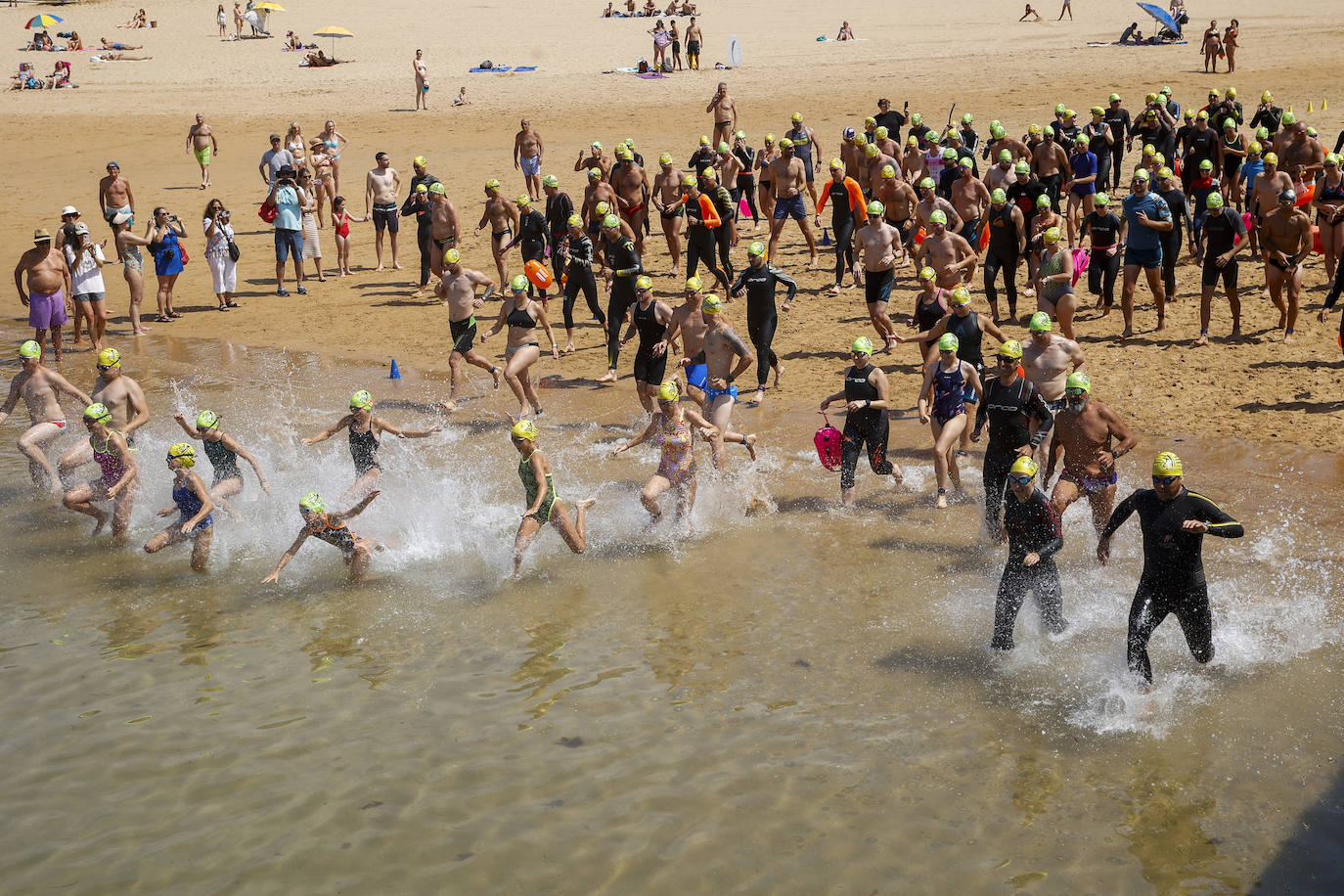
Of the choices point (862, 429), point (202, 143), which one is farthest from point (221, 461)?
point (202, 143)

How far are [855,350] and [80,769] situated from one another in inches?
250

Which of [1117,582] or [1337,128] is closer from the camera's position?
[1117,582]

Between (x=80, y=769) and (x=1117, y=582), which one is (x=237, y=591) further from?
(x=1117, y=582)

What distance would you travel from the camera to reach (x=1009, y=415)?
9453mm

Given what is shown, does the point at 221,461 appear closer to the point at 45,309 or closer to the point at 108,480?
the point at 108,480

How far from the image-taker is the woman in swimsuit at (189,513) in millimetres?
9703

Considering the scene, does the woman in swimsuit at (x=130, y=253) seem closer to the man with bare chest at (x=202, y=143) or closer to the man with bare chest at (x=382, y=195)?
the man with bare chest at (x=382, y=195)

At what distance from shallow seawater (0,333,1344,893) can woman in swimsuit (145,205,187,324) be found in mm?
6362

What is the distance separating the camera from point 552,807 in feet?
22.3

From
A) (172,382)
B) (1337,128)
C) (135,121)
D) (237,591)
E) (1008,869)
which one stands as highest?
(135,121)

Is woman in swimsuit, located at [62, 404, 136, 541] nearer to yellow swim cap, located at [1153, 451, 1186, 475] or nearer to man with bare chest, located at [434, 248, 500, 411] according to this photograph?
man with bare chest, located at [434, 248, 500, 411]

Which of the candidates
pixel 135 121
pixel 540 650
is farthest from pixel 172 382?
pixel 135 121

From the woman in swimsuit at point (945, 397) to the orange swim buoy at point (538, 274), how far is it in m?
5.96

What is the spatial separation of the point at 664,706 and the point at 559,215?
948 cm
